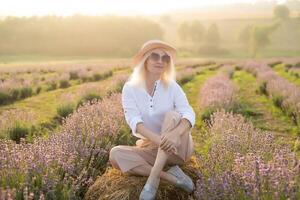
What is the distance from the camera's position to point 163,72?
523 cm

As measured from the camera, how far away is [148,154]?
4898mm

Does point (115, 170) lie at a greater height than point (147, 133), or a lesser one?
lesser

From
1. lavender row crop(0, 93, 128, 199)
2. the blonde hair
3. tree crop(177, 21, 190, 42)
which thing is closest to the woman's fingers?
lavender row crop(0, 93, 128, 199)

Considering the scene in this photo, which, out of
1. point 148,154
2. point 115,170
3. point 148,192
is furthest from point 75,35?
point 148,192

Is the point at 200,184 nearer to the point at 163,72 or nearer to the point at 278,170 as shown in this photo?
the point at 278,170

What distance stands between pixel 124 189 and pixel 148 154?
1.70 ft

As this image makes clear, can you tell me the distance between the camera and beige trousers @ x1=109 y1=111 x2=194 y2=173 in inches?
187

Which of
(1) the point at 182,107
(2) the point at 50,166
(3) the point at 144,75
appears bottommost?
(2) the point at 50,166

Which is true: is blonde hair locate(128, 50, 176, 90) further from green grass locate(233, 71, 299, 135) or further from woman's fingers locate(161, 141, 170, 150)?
green grass locate(233, 71, 299, 135)

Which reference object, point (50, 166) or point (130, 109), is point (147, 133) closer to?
point (130, 109)

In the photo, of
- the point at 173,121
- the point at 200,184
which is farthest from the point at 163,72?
the point at 200,184

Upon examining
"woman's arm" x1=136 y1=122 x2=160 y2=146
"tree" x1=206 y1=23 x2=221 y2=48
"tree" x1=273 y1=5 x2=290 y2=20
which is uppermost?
"tree" x1=273 y1=5 x2=290 y2=20

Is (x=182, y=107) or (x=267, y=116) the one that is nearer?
(x=182, y=107)

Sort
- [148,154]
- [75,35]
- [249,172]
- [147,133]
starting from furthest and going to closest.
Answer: [75,35] < [148,154] < [147,133] < [249,172]
